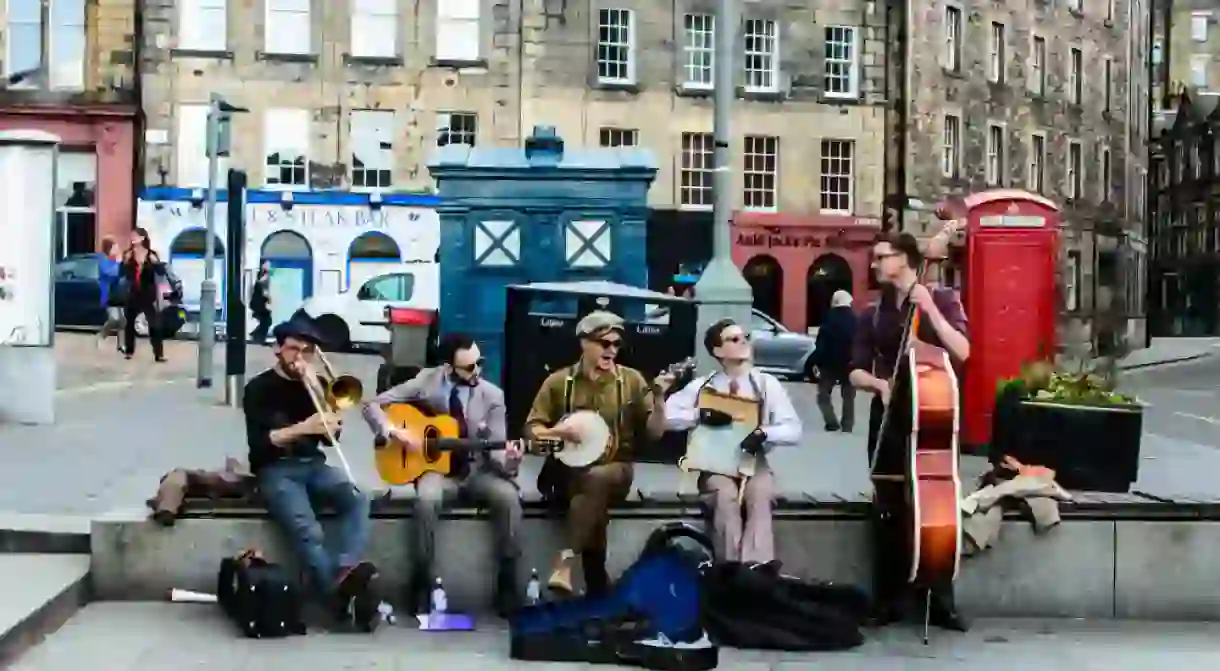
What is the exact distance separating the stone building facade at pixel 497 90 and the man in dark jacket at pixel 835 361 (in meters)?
19.6

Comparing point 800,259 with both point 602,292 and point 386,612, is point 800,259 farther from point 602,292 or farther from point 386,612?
point 386,612

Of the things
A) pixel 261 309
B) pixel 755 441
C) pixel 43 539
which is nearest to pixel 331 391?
pixel 43 539

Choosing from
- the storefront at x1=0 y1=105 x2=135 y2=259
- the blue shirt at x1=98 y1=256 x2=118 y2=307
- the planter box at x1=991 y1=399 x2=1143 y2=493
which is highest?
the storefront at x1=0 y1=105 x2=135 y2=259

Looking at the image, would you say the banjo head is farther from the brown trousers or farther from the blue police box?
the blue police box

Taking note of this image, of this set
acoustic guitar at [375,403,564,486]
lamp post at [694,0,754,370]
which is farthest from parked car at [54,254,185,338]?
acoustic guitar at [375,403,564,486]

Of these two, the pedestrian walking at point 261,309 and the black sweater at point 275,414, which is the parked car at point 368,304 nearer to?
the pedestrian walking at point 261,309

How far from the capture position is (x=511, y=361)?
13031 millimetres

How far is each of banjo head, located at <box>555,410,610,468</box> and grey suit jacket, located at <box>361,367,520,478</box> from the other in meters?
0.33

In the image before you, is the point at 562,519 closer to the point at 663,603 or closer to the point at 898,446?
the point at 663,603

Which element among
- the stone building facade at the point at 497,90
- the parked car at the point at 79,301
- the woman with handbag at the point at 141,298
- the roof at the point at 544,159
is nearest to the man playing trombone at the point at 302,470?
the roof at the point at 544,159

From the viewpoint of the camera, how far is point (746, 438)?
8406 millimetres

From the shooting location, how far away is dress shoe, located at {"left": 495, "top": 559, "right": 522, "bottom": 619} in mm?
8570

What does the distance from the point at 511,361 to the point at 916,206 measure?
2966 centimetres

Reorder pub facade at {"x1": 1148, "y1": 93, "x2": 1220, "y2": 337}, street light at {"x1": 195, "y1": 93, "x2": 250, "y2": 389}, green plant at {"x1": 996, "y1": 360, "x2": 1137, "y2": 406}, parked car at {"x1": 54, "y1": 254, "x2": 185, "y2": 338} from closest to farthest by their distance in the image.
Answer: green plant at {"x1": 996, "y1": 360, "x2": 1137, "y2": 406} < street light at {"x1": 195, "y1": 93, "x2": 250, "y2": 389} < parked car at {"x1": 54, "y1": 254, "x2": 185, "y2": 338} < pub facade at {"x1": 1148, "y1": 93, "x2": 1220, "y2": 337}
